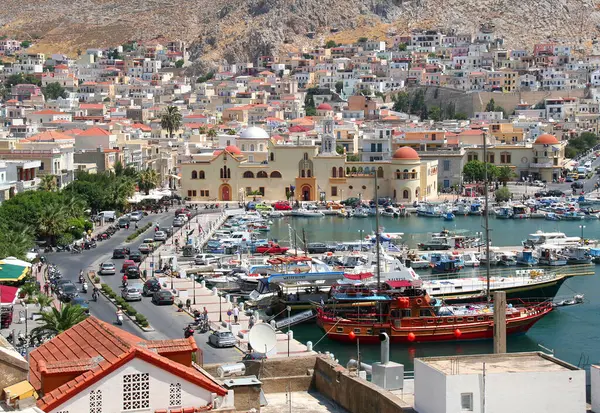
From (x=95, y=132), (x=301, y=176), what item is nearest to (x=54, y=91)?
(x=95, y=132)

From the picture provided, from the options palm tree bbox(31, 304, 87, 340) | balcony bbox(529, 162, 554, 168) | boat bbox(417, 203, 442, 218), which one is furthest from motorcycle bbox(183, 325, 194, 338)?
balcony bbox(529, 162, 554, 168)

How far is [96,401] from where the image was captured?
508 inches

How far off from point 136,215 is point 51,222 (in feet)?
49.0

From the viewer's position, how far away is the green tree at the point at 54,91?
5487 inches

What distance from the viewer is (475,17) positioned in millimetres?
176375

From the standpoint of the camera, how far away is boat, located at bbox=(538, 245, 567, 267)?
57.4 metres

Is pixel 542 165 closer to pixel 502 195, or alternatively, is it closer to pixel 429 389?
pixel 502 195

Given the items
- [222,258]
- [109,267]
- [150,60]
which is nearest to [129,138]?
[222,258]

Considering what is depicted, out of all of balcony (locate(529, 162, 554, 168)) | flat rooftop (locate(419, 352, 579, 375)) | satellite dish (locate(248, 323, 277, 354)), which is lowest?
balcony (locate(529, 162, 554, 168))

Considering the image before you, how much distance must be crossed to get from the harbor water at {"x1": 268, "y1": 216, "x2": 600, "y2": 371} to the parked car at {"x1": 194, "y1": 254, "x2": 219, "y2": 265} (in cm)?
721

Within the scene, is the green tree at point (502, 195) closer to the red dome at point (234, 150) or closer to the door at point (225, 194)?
the red dome at point (234, 150)

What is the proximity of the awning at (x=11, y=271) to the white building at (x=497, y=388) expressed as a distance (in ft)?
94.2

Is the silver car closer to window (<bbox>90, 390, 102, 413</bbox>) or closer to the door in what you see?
window (<bbox>90, 390, 102, 413</bbox>)

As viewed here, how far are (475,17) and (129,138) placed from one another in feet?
295
